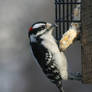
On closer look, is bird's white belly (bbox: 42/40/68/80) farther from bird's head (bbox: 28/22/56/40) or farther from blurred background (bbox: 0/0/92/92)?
blurred background (bbox: 0/0/92/92)

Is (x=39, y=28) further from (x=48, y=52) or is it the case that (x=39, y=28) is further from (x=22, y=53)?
(x=22, y=53)

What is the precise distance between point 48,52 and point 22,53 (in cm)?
215

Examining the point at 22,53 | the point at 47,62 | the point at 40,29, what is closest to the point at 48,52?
the point at 47,62

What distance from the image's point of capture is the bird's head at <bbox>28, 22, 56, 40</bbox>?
3354 millimetres

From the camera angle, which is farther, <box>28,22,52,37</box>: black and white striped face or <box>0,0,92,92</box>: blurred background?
<box>0,0,92,92</box>: blurred background

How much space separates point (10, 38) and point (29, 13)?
435 millimetres

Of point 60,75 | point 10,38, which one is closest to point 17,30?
point 10,38

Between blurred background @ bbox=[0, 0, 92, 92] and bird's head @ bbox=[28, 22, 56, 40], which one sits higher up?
bird's head @ bbox=[28, 22, 56, 40]

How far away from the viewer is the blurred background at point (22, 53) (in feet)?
17.5

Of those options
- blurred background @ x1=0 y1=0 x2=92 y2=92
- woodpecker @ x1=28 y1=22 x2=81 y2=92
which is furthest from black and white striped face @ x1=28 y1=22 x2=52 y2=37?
blurred background @ x1=0 y1=0 x2=92 y2=92

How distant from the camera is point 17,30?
18.0ft

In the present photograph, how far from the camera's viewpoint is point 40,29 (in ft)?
11.0

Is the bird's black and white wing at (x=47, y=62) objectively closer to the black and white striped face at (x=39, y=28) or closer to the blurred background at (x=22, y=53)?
the black and white striped face at (x=39, y=28)

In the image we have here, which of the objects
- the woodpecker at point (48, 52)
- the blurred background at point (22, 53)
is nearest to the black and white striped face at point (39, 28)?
the woodpecker at point (48, 52)
